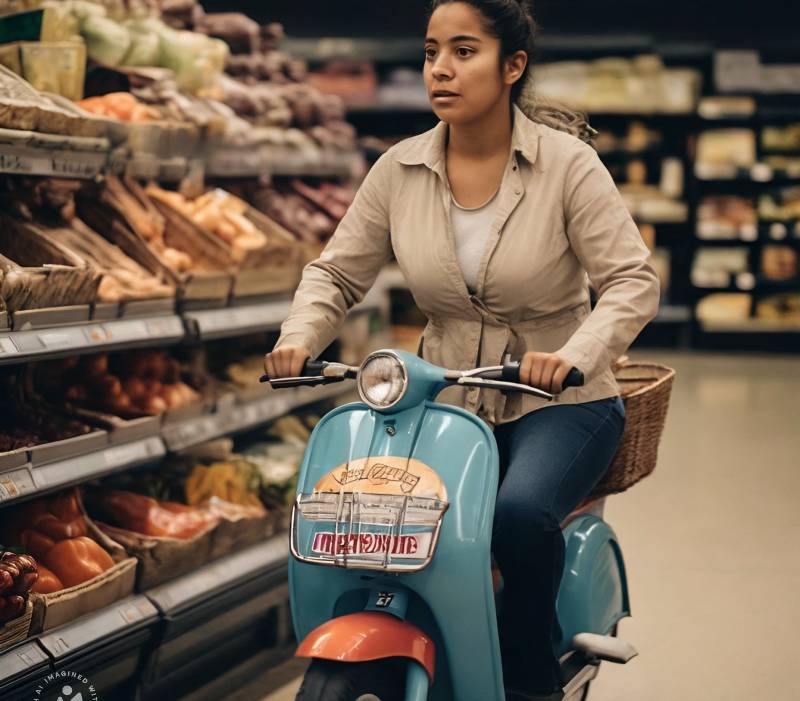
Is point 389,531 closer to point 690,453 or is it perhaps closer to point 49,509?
point 49,509

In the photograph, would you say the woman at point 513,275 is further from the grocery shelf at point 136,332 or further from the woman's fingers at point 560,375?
the grocery shelf at point 136,332

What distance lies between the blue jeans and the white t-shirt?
13.0 inches

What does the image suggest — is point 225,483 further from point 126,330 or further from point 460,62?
point 460,62

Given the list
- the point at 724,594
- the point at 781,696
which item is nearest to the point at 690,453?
the point at 724,594

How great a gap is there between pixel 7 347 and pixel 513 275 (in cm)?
119

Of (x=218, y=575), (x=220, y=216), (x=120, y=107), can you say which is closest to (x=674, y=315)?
(x=220, y=216)

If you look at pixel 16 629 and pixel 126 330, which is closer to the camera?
pixel 16 629

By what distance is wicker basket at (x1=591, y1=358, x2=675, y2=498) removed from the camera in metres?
2.74

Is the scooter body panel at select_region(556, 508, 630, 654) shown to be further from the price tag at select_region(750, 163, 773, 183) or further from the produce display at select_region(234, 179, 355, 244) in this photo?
the price tag at select_region(750, 163, 773, 183)

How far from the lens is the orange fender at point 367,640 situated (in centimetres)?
198

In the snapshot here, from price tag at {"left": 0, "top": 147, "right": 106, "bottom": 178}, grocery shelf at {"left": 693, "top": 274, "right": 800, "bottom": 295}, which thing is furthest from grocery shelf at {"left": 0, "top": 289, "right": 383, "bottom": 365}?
grocery shelf at {"left": 693, "top": 274, "right": 800, "bottom": 295}

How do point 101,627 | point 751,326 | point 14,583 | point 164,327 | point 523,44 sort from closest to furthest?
1. point 523,44
2. point 14,583
3. point 101,627
4. point 164,327
5. point 751,326

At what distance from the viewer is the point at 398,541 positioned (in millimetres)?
2070

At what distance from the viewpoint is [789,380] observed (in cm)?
869
